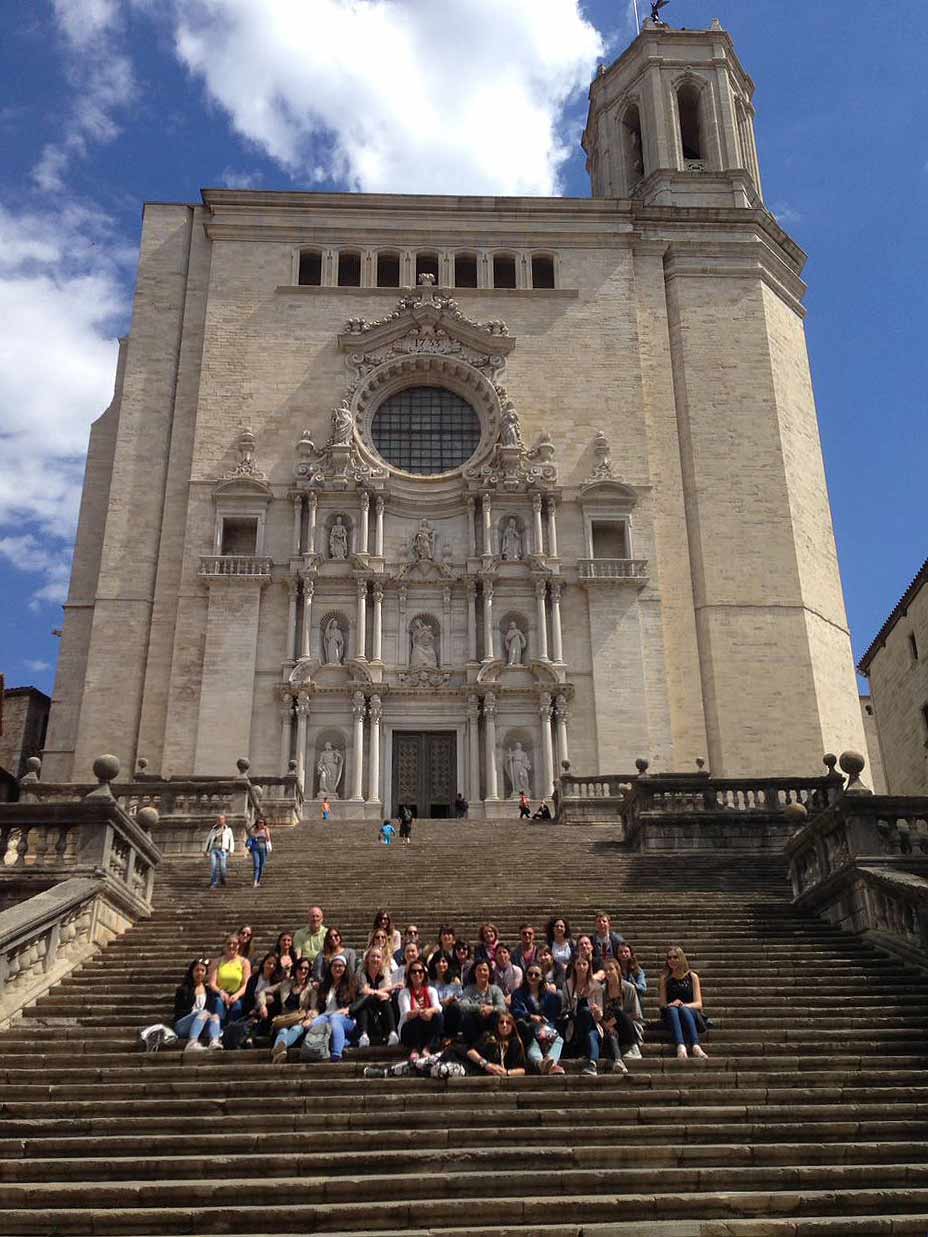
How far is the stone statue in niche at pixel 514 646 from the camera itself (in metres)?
27.6

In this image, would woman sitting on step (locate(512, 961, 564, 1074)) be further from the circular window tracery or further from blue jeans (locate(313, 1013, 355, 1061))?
the circular window tracery

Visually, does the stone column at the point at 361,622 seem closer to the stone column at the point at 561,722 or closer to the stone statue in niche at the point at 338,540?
the stone statue in niche at the point at 338,540

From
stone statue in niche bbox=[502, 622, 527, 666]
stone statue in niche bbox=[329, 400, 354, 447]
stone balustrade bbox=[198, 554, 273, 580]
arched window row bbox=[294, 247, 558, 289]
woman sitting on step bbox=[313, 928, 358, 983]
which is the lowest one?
woman sitting on step bbox=[313, 928, 358, 983]

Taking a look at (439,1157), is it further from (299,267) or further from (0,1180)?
(299,267)

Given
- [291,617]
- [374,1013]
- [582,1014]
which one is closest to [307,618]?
[291,617]

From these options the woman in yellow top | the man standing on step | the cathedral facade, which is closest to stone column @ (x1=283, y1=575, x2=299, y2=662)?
the cathedral facade

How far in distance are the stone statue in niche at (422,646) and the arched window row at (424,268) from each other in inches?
396

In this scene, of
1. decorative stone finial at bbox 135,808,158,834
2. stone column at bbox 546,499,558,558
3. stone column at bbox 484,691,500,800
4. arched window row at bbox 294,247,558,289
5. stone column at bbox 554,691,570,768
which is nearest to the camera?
decorative stone finial at bbox 135,808,158,834

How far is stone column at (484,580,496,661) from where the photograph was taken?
90.2 ft

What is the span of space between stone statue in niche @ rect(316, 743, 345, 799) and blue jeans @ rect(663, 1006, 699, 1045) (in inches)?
680

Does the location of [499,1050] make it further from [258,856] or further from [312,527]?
[312,527]

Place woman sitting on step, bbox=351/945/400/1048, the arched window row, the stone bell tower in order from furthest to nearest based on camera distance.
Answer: the stone bell tower < the arched window row < woman sitting on step, bbox=351/945/400/1048

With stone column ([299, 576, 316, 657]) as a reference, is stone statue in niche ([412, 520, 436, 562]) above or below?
above

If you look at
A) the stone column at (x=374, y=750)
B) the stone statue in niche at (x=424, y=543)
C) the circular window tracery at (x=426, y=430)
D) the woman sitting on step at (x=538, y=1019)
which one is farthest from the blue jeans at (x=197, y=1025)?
the circular window tracery at (x=426, y=430)
